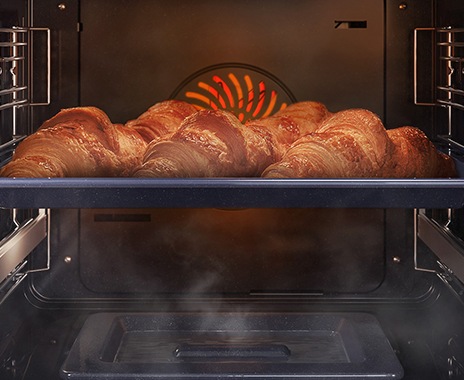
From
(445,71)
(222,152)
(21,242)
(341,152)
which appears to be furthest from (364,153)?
(21,242)

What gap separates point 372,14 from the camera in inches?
63.2

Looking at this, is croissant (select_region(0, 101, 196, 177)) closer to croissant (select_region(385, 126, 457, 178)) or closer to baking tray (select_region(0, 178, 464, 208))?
baking tray (select_region(0, 178, 464, 208))

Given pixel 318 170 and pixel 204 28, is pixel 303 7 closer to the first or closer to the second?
pixel 204 28

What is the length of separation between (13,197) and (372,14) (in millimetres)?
749

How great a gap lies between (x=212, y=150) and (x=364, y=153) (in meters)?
0.23

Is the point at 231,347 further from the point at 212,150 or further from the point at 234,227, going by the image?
the point at 212,150

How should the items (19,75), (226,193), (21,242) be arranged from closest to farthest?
1. (226,193)
2. (21,242)
3. (19,75)

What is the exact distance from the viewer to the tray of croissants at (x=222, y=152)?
1.30 metres

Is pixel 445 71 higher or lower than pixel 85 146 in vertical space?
higher

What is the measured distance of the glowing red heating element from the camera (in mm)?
1624

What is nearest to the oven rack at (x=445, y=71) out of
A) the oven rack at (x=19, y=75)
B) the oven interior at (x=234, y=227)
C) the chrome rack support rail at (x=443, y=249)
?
the oven interior at (x=234, y=227)

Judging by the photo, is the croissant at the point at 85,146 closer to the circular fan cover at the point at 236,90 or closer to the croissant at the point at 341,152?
the circular fan cover at the point at 236,90

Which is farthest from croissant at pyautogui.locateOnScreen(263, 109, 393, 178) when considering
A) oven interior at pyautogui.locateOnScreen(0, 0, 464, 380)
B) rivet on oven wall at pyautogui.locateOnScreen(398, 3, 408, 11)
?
rivet on oven wall at pyautogui.locateOnScreen(398, 3, 408, 11)

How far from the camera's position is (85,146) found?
1358mm
